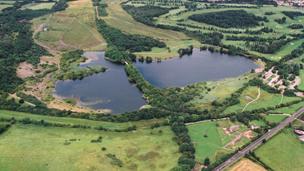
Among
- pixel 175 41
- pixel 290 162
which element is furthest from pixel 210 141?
pixel 175 41

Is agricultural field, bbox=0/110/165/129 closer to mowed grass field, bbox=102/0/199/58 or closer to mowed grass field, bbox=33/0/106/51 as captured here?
mowed grass field, bbox=102/0/199/58

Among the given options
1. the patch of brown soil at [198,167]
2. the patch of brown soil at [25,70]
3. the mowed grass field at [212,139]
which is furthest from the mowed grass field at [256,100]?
the patch of brown soil at [25,70]

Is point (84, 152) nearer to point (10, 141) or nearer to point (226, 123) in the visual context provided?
point (10, 141)

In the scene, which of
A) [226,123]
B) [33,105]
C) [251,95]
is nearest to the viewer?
[226,123]

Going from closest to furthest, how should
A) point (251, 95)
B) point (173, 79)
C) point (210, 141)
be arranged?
point (210, 141), point (251, 95), point (173, 79)

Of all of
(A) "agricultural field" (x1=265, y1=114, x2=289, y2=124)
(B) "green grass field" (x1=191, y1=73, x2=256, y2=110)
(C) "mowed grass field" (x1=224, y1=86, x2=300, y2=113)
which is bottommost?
(A) "agricultural field" (x1=265, y1=114, x2=289, y2=124)

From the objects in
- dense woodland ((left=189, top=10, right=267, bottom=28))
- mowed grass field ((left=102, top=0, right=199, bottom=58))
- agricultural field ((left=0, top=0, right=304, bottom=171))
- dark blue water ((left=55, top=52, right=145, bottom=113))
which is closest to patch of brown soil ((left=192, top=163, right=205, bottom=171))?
agricultural field ((left=0, top=0, right=304, bottom=171))
